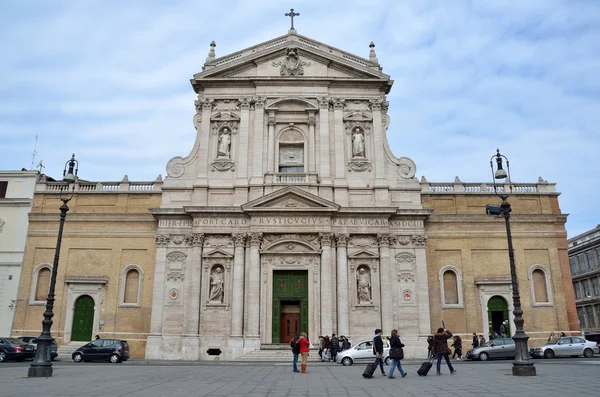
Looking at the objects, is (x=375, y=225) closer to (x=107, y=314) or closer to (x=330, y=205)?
(x=330, y=205)

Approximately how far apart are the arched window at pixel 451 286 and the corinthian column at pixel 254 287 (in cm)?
1128

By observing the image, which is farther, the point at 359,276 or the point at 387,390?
the point at 359,276

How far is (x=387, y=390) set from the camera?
11.9 m

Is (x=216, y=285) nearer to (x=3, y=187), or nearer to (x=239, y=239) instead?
(x=239, y=239)

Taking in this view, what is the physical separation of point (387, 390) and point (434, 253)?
20.0 m

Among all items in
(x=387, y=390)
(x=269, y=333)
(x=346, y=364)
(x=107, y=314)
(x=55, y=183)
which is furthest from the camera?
(x=55, y=183)

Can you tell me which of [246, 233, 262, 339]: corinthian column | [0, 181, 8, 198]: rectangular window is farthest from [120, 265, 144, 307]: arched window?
[0, 181, 8, 198]: rectangular window

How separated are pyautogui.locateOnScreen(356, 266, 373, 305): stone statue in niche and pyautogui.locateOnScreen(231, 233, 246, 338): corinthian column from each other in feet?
22.4

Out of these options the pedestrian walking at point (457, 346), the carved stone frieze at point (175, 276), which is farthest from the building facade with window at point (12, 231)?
the pedestrian walking at point (457, 346)

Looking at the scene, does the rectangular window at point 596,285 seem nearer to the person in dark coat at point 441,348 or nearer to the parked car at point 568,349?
the parked car at point 568,349

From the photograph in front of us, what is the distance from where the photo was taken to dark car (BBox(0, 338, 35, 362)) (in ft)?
80.4

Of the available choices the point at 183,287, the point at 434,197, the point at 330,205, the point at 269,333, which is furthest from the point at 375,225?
the point at 183,287

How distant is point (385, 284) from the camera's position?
2891 centimetres

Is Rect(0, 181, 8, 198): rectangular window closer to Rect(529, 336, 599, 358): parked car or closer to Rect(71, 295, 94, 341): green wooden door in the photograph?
Rect(71, 295, 94, 341): green wooden door
